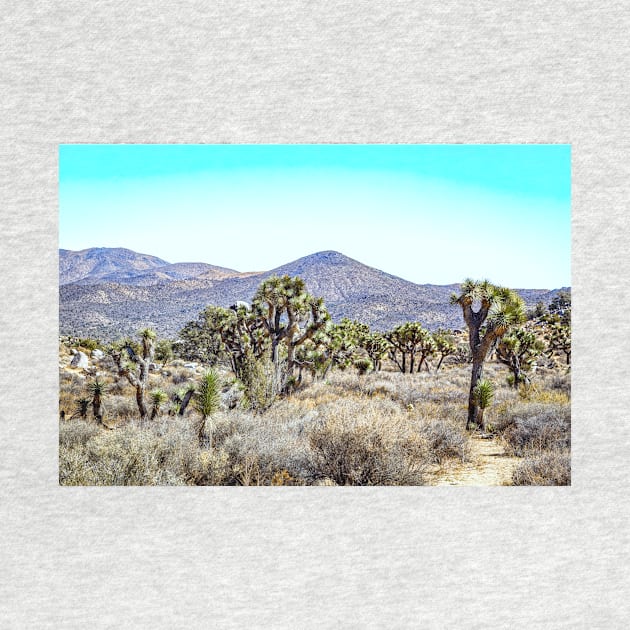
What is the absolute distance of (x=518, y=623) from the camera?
176 inches

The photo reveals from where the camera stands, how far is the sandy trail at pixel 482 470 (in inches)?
201

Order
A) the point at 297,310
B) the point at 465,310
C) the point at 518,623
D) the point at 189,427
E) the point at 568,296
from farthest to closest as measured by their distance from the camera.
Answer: the point at 297,310 → the point at 465,310 → the point at 189,427 → the point at 568,296 → the point at 518,623

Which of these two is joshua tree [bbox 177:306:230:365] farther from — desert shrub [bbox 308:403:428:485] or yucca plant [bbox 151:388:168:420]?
desert shrub [bbox 308:403:428:485]

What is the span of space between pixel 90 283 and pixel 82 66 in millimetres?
1929

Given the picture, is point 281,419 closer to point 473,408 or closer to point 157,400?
point 157,400

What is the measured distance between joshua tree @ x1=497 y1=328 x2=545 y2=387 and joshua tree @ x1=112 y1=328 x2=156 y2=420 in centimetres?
640

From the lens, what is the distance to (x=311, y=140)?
4957mm

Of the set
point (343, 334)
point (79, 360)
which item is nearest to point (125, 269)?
point (79, 360)

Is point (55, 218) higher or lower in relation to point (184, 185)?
lower

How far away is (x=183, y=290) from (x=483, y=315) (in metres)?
3.46

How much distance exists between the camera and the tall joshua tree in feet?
20.9

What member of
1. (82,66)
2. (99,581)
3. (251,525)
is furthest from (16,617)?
(82,66)

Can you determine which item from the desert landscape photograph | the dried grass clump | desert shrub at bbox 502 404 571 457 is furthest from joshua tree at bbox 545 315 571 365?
the dried grass clump

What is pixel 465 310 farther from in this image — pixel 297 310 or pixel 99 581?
pixel 99 581
